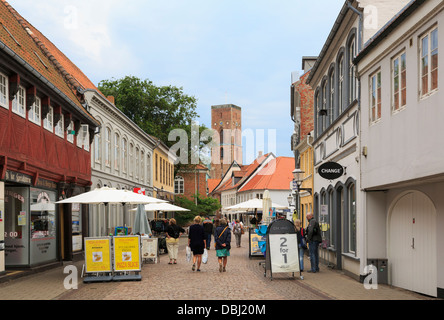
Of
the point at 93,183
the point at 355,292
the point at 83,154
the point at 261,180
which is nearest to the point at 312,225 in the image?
the point at 355,292

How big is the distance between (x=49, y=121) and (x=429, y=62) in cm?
1333

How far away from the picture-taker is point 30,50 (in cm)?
2067

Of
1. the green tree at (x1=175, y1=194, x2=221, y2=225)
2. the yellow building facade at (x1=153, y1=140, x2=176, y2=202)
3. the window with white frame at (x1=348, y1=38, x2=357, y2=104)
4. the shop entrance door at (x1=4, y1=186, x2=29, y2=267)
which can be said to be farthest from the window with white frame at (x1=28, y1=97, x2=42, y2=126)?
the green tree at (x1=175, y1=194, x2=221, y2=225)

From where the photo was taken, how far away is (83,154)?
24.5 metres

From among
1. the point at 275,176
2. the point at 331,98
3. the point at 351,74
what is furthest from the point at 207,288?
the point at 275,176

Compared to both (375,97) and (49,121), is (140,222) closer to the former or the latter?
(49,121)

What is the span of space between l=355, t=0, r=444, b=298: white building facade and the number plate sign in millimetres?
2017

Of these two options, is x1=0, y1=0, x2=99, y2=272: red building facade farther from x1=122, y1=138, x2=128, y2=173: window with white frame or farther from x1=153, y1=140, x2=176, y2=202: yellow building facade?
x1=153, y1=140, x2=176, y2=202: yellow building facade

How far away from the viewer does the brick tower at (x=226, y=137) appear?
395 ft

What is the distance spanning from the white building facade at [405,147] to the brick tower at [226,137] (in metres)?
105

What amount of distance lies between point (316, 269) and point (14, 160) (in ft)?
29.3

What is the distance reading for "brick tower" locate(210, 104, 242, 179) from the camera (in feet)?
395

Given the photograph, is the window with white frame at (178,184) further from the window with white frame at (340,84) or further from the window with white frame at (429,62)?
the window with white frame at (429,62)

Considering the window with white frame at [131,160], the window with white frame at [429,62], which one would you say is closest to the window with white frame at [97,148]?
the window with white frame at [131,160]
